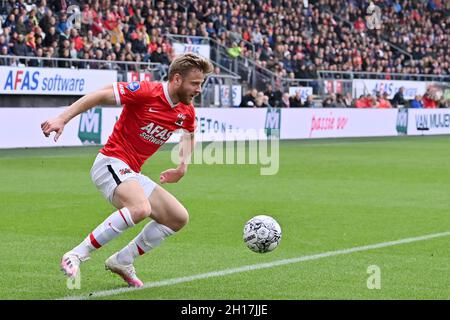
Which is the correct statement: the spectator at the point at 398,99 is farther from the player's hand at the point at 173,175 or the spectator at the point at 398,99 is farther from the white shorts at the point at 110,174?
the white shorts at the point at 110,174

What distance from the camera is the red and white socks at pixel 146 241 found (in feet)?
27.3

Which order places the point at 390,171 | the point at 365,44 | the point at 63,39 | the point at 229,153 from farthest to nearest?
1. the point at 365,44
2. the point at 63,39
3. the point at 229,153
4. the point at 390,171

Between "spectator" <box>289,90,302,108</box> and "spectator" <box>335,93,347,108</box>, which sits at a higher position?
"spectator" <box>289,90,302,108</box>

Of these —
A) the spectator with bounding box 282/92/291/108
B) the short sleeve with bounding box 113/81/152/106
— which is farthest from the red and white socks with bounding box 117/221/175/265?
the spectator with bounding box 282/92/291/108

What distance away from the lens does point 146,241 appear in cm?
834

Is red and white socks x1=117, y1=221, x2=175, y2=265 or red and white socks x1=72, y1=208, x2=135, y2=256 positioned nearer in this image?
red and white socks x1=72, y1=208, x2=135, y2=256

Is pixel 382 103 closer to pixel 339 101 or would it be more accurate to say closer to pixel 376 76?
pixel 339 101

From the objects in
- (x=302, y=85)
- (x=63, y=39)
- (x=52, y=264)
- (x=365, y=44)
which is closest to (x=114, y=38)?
(x=63, y=39)

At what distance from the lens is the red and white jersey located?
26.6ft

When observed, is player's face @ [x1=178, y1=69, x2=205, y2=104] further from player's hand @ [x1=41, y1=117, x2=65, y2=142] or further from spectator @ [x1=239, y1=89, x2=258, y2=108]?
spectator @ [x1=239, y1=89, x2=258, y2=108]

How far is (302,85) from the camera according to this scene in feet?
132
